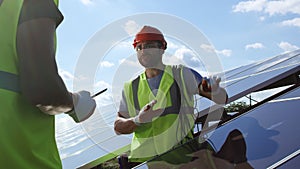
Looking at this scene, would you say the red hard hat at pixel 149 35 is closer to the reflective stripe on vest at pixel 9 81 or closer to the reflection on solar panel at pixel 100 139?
the reflection on solar panel at pixel 100 139

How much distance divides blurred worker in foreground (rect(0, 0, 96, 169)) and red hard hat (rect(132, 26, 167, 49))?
1.00 meters

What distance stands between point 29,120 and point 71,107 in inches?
4.1

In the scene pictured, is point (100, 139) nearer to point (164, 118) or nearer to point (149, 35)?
point (164, 118)

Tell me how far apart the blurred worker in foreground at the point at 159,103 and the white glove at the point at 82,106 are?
678mm

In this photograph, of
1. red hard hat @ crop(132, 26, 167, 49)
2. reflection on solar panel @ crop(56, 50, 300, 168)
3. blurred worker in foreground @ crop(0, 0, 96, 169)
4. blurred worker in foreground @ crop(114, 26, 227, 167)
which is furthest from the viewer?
reflection on solar panel @ crop(56, 50, 300, 168)

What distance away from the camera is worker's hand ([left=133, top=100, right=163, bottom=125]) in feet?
5.11

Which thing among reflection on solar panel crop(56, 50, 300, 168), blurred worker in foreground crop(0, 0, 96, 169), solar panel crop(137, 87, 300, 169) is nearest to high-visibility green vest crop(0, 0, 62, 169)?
blurred worker in foreground crop(0, 0, 96, 169)

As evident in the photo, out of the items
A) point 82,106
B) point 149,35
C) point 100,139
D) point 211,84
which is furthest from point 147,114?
point 82,106

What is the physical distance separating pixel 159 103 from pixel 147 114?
0.44 feet

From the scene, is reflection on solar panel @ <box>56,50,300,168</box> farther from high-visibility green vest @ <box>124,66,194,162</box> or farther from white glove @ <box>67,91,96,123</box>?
white glove @ <box>67,91,96,123</box>

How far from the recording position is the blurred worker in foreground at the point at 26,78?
770 millimetres

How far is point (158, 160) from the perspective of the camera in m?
1.62

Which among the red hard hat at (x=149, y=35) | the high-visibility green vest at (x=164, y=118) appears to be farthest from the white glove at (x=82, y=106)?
the red hard hat at (x=149, y=35)

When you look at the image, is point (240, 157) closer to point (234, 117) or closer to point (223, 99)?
point (223, 99)
